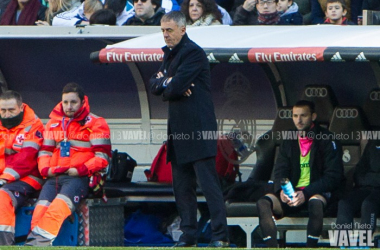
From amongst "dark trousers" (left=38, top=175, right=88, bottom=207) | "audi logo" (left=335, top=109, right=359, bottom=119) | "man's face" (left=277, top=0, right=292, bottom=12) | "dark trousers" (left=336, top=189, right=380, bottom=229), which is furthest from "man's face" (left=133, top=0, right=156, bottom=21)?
"dark trousers" (left=336, top=189, right=380, bottom=229)

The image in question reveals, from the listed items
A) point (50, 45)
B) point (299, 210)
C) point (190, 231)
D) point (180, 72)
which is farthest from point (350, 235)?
point (50, 45)

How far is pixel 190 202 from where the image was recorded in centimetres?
813

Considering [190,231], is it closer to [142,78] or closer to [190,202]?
[190,202]

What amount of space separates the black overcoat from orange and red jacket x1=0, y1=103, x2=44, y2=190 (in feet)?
5.92

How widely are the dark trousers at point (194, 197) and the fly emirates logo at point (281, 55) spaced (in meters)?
0.98

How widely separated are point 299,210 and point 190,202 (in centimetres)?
119

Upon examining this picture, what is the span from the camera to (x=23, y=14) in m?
11.6

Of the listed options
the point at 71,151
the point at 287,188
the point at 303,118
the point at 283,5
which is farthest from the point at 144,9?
the point at 287,188

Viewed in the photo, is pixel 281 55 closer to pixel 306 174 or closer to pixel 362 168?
pixel 306 174

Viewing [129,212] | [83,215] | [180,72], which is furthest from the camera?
[129,212]

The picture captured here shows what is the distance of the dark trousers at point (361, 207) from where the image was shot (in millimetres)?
8453

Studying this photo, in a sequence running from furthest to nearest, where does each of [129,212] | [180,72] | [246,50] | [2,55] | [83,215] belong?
[2,55] → [129,212] → [83,215] → [246,50] → [180,72]

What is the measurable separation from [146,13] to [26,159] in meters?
2.37

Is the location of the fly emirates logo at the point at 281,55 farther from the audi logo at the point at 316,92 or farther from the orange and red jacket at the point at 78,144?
the orange and red jacket at the point at 78,144
